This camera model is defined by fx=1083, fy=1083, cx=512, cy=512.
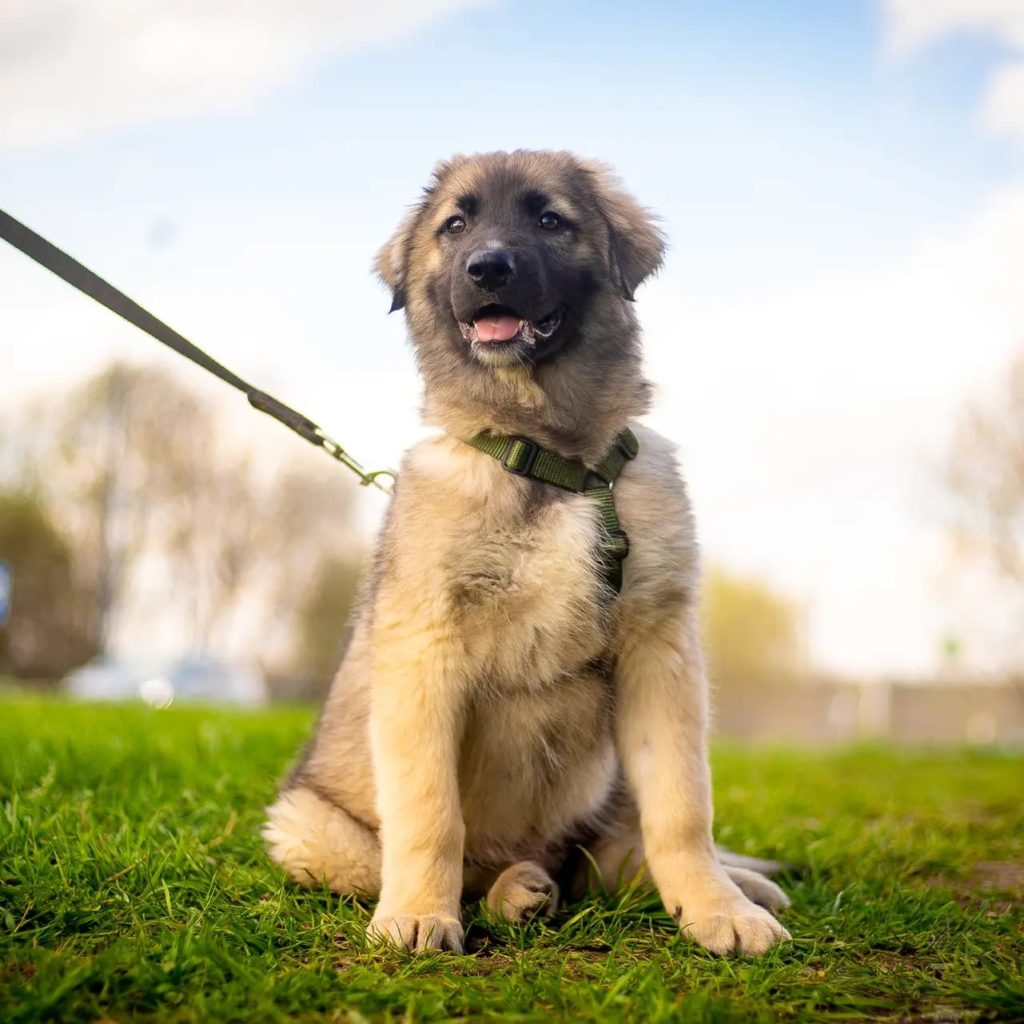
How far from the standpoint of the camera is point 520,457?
10.2 ft

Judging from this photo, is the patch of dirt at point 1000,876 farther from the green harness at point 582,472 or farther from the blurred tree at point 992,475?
the blurred tree at point 992,475

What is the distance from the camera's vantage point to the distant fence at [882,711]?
28.7 m

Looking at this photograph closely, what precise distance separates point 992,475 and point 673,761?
803 inches

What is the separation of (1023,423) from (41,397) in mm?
23719

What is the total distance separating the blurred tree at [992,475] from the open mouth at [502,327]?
19814 mm

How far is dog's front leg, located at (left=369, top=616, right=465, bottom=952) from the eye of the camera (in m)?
2.78

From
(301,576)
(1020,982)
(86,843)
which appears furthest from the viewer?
(301,576)

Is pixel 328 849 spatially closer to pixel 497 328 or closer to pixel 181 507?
pixel 497 328

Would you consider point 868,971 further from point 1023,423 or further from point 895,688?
point 895,688

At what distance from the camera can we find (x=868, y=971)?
2533 mm

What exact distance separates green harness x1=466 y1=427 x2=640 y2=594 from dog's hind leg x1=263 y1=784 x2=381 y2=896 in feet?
3.60

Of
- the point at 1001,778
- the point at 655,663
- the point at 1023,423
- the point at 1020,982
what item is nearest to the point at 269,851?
the point at 655,663

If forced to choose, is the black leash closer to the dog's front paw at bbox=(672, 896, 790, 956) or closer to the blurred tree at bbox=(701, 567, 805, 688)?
the dog's front paw at bbox=(672, 896, 790, 956)

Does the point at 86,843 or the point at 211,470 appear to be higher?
the point at 86,843
